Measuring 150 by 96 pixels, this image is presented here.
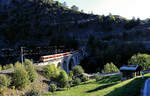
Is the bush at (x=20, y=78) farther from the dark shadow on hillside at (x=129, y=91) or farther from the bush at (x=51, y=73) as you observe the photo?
the dark shadow on hillside at (x=129, y=91)

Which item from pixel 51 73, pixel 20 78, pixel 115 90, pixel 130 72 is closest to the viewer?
pixel 115 90

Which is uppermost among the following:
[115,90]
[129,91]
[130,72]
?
[129,91]

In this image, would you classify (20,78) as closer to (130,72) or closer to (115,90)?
(115,90)

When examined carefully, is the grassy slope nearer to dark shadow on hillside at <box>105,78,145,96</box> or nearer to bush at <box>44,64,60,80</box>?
dark shadow on hillside at <box>105,78,145,96</box>

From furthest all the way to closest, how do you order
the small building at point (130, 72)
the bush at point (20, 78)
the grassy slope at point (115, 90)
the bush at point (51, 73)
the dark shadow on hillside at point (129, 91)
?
the bush at point (51, 73)
the small building at point (130, 72)
the bush at point (20, 78)
the grassy slope at point (115, 90)
the dark shadow on hillside at point (129, 91)

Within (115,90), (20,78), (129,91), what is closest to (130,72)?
(115,90)

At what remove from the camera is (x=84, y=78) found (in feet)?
95.7

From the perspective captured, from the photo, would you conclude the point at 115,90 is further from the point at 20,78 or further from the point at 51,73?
the point at 51,73

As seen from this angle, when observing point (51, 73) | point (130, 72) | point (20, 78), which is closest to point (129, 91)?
point (130, 72)

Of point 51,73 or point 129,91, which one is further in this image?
point 51,73

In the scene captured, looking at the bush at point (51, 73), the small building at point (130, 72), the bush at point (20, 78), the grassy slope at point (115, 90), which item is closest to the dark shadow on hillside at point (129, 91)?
the grassy slope at point (115, 90)

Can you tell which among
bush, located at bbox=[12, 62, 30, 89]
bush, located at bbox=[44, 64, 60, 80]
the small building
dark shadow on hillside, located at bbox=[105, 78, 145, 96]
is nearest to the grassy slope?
dark shadow on hillside, located at bbox=[105, 78, 145, 96]

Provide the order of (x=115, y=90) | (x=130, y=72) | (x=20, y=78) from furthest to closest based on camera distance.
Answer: (x=130, y=72)
(x=20, y=78)
(x=115, y=90)

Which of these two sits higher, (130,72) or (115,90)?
(115,90)
